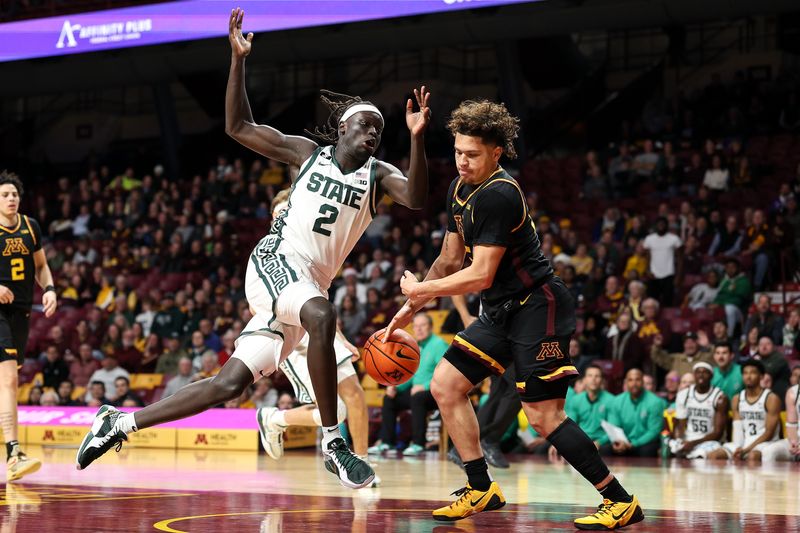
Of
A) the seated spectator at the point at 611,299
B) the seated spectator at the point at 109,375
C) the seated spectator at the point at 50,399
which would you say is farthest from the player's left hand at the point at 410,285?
the seated spectator at the point at 50,399

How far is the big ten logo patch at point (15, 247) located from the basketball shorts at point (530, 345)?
414 cm

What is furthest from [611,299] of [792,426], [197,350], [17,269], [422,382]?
[17,269]

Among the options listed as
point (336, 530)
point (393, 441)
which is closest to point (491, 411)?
point (393, 441)

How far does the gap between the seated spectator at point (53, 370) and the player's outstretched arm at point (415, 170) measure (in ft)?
40.3

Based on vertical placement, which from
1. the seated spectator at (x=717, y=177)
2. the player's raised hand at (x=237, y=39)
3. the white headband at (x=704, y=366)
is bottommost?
the white headband at (x=704, y=366)

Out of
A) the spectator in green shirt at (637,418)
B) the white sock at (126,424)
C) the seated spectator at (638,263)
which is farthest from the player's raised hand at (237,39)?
the seated spectator at (638,263)

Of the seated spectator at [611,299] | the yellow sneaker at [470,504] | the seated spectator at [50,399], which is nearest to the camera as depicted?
the yellow sneaker at [470,504]

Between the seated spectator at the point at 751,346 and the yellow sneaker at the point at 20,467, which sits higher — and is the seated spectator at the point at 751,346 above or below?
above

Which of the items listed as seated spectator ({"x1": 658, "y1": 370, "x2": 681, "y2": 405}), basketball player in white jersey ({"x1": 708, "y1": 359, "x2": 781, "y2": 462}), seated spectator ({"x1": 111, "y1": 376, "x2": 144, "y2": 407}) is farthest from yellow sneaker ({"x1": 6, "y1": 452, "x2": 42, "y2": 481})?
seated spectator ({"x1": 658, "y1": 370, "x2": 681, "y2": 405})

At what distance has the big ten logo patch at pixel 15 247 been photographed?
26.3 ft

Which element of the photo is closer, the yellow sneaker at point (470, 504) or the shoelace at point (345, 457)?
the shoelace at point (345, 457)

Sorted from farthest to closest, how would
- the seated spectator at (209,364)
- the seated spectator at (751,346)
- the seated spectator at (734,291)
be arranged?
the seated spectator at (209,364) < the seated spectator at (734,291) < the seated spectator at (751,346)

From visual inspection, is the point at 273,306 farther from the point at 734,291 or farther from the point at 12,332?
the point at 734,291

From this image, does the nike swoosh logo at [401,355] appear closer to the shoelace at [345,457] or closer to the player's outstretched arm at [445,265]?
the player's outstretched arm at [445,265]
